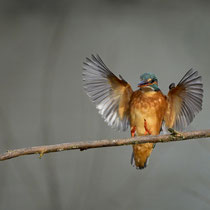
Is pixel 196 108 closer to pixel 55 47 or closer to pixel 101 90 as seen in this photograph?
pixel 101 90

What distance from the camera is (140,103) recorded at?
2.64 ft

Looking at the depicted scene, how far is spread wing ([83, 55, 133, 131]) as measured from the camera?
834mm

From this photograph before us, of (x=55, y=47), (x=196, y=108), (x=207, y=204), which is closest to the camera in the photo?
(x=196, y=108)

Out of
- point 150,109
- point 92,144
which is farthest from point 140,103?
point 92,144

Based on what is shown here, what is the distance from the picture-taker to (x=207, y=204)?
1.22 m

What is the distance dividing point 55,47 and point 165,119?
0.63 meters

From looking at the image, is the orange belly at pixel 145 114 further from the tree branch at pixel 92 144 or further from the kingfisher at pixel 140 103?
the tree branch at pixel 92 144

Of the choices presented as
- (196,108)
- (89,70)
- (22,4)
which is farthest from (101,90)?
(22,4)

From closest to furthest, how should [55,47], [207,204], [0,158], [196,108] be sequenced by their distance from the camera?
[0,158]
[196,108]
[207,204]
[55,47]

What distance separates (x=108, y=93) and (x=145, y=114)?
98 mm

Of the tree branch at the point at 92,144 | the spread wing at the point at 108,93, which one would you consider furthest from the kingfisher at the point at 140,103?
the tree branch at the point at 92,144

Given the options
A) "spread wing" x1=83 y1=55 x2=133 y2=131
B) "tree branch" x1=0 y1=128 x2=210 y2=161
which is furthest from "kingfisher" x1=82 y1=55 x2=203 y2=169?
"tree branch" x1=0 y1=128 x2=210 y2=161

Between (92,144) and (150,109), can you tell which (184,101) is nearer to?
(150,109)

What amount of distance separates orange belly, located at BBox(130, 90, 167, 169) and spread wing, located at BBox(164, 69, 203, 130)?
0.02 metres
